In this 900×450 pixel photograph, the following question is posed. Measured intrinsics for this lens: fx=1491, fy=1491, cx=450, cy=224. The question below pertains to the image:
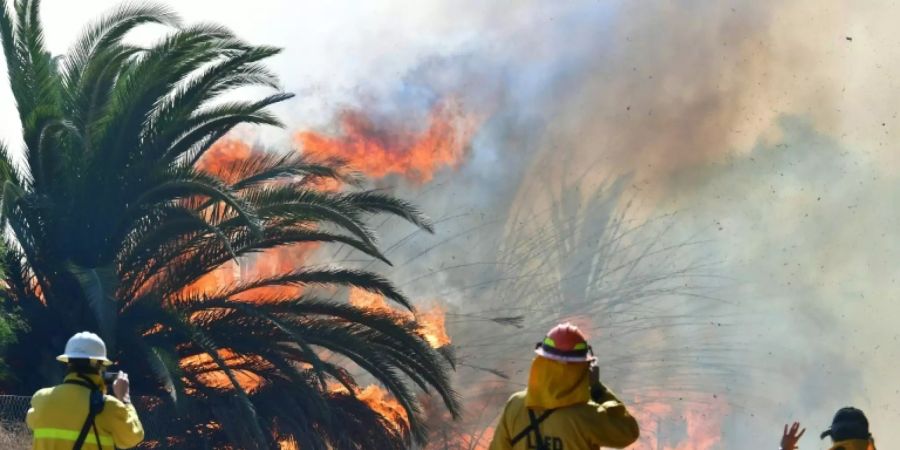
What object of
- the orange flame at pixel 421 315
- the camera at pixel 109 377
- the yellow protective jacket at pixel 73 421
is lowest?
the yellow protective jacket at pixel 73 421

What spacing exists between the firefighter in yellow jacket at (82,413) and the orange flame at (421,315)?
10004 mm

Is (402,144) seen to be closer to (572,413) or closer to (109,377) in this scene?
(109,377)

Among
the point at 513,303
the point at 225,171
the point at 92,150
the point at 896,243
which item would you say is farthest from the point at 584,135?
the point at 92,150

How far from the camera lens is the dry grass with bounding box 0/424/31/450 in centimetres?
1416

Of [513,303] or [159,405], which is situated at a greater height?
[513,303]

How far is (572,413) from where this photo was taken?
7.04 m

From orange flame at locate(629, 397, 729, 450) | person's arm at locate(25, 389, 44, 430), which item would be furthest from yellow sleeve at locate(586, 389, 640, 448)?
orange flame at locate(629, 397, 729, 450)

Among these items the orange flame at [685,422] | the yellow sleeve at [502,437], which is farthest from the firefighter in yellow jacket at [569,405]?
the orange flame at [685,422]

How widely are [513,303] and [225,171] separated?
7638mm

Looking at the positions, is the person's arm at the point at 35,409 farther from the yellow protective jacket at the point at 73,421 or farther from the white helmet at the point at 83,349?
the white helmet at the point at 83,349

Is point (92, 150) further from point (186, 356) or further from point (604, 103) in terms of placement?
point (604, 103)

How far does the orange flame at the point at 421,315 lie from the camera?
18.5 meters

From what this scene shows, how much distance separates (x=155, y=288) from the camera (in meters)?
17.4

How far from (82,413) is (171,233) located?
899cm
